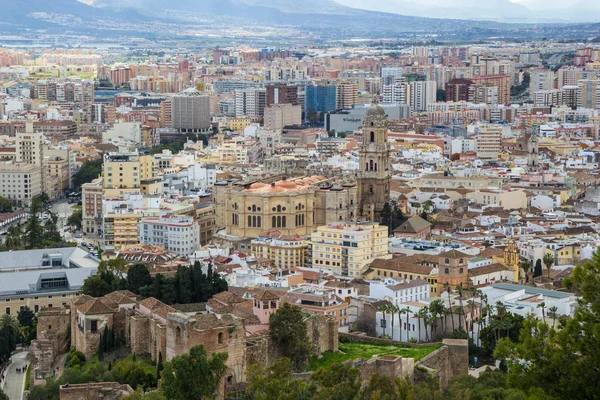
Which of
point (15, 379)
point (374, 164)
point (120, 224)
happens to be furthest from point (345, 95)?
point (15, 379)

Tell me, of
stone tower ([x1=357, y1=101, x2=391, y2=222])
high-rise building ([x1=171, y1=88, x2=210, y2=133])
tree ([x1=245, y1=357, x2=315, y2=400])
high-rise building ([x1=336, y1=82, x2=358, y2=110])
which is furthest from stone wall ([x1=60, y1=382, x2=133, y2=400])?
high-rise building ([x1=336, y1=82, x2=358, y2=110])

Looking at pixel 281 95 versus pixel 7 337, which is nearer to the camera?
pixel 7 337

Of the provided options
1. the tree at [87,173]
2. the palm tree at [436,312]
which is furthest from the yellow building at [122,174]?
the palm tree at [436,312]

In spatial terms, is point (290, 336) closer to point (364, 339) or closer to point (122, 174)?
point (364, 339)

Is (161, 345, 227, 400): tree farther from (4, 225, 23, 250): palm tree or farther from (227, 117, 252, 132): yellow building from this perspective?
(227, 117, 252, 132): yellow building

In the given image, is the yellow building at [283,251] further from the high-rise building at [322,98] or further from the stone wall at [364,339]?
the high-rise building at [322,98]

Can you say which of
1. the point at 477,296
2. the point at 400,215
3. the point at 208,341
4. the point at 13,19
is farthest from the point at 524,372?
the point at 13,19

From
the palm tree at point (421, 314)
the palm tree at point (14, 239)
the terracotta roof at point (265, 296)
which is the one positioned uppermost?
the terracotta roof at point (265, 296)
